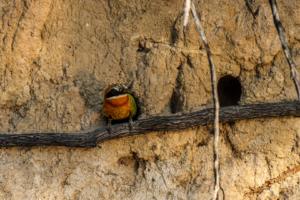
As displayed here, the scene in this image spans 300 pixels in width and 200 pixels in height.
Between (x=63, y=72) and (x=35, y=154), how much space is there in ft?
3.23

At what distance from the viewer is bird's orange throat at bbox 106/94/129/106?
3.46 m

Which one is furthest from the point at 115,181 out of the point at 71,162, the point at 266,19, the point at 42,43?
the point at 266,19

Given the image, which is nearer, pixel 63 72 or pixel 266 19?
pixel 266 19

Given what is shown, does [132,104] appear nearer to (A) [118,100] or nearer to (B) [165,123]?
(A) [118,100]

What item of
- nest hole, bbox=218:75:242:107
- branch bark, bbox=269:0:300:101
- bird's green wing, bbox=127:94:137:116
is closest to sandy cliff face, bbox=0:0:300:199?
bird's green wing, bbox=127:94:137:116

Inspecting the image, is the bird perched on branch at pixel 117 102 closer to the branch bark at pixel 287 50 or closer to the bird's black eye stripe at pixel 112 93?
the bird's black eye stripe at pixel 112 93

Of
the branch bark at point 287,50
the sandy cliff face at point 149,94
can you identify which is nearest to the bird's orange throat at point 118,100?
the sandy cliff face at point 149,94

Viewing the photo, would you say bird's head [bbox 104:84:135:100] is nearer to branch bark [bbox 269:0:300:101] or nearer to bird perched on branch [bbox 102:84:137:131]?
bird perched on branch [bbox 102:84:137:131]

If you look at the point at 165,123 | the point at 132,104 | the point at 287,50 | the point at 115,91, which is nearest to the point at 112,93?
the point at 115,91

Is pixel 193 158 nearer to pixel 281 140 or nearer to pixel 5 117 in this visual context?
pixel 281 140

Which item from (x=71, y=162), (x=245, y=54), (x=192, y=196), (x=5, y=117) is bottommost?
(x=192, y=196)

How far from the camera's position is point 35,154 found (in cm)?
341

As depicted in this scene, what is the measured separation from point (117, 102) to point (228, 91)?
1.57 meters

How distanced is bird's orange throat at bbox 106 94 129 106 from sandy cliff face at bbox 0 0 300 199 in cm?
17
